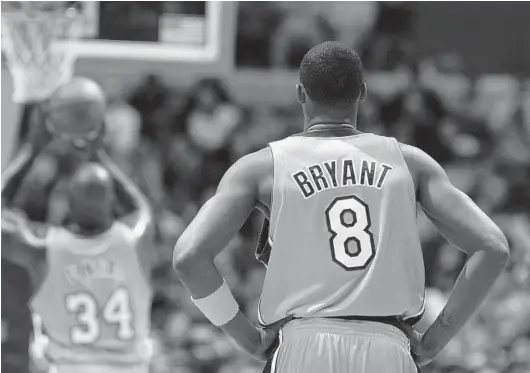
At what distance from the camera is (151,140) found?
31.7 feet

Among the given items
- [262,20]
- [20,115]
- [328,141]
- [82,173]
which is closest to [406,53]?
[262,20]

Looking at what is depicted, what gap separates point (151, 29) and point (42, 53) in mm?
1942

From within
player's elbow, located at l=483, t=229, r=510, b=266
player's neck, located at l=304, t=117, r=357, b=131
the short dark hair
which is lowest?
player's elbow, located at l=483, t=229, r=510, b=266

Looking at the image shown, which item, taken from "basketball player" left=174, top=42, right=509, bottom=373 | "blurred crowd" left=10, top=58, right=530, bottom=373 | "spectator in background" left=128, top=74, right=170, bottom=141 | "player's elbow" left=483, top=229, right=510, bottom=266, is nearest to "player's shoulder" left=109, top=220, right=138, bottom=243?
"basketball player" left=174, top=42, right=509, bottom=373

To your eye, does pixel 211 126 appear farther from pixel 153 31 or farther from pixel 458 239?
pixel 458 239

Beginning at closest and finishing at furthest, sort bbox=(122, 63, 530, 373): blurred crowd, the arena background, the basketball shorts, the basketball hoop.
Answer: the basketball shorts < the basketball hoop < the arena background < bbox=(122, 63, 530, 373): blurred crowd

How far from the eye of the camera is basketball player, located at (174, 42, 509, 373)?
2.67m

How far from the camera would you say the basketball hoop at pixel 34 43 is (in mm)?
7105

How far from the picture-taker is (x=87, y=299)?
17.0 ft

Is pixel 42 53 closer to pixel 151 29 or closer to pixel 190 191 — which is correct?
pixel 151 29

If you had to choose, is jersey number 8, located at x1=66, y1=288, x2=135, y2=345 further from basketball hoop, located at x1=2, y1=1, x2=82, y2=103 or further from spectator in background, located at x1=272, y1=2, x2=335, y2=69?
spectator in background, located at x1=272, y1=2, x2=335, y2=69

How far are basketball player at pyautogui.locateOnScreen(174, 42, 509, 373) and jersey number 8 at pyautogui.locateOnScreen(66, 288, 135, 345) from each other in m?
2.48

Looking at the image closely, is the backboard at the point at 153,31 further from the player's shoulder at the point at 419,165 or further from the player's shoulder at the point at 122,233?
the player's shoulder at the point at 419,165

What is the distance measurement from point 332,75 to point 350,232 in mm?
413
